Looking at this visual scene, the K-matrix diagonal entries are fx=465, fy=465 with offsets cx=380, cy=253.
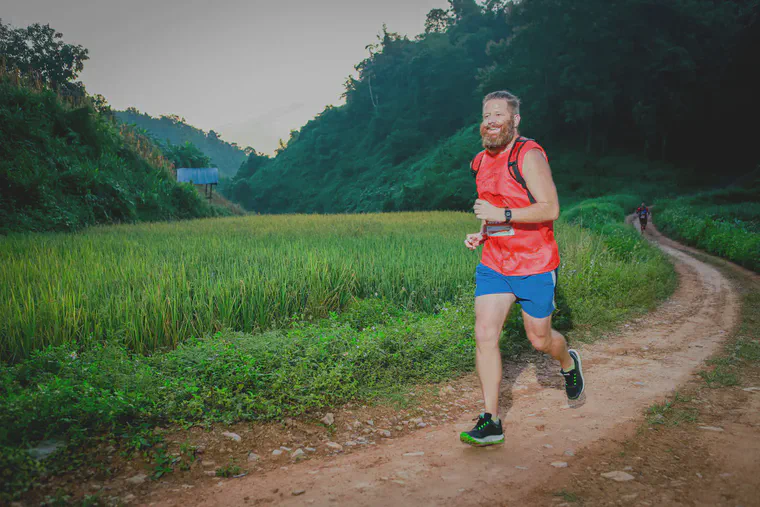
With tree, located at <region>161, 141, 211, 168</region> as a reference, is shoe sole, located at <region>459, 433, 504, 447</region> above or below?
below

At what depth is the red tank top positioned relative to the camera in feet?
9.54

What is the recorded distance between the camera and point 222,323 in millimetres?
4816

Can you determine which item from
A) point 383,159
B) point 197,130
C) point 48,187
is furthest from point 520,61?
point 197,130

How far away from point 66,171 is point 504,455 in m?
17.0

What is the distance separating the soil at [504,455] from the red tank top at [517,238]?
3.71 feet

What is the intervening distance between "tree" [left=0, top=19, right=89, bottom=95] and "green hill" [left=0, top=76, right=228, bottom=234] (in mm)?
14066

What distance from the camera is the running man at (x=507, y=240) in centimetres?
281

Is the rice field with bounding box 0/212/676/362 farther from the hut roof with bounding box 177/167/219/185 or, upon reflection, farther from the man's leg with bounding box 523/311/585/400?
the hut roof with bounding box 177/167/219/185

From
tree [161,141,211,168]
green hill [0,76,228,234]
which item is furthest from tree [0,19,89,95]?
green hill [0,76,228,234]

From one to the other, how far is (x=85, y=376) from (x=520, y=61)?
141ft

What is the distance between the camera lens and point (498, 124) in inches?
112

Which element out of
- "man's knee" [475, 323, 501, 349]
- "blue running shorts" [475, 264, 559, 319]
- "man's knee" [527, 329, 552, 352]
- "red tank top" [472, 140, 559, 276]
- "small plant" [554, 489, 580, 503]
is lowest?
"small plant" [554, 489, 580, 503]

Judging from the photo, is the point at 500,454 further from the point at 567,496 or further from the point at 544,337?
the point at 544,337

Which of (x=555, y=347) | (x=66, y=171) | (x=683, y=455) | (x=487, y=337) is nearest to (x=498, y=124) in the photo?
(x=487, y=337)
